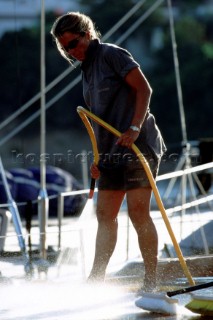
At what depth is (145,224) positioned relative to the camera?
15.8ft

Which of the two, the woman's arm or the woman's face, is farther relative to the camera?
the woman's face

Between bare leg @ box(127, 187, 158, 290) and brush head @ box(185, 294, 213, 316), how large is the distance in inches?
20.5

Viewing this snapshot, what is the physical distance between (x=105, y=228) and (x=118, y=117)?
1.81 feet

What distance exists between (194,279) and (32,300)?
89 cm

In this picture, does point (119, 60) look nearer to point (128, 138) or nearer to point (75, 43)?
point (75, 43)

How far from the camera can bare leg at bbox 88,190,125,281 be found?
16.3ft

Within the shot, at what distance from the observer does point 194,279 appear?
5.26 metres

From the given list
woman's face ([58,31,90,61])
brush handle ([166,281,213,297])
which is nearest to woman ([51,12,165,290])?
woman's face ([58,31,90,61])

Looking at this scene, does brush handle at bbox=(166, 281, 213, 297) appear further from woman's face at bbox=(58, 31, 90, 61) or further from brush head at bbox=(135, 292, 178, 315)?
woman's face at bbox=(58, 31, 90, 61)

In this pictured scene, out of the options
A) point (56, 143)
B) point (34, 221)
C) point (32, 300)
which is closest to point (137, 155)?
point (32, 300)

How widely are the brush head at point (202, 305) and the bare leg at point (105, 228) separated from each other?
719mm

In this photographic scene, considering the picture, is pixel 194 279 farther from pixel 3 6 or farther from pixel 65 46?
pixel 3 6

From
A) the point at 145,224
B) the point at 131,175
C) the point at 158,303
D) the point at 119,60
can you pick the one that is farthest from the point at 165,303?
the point at 119,60

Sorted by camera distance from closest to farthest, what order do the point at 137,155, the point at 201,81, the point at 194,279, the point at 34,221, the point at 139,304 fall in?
the point at 139,304 → the point at 137,155 → the point at 194,279 → the point at 34,221 → the point at 201,81
